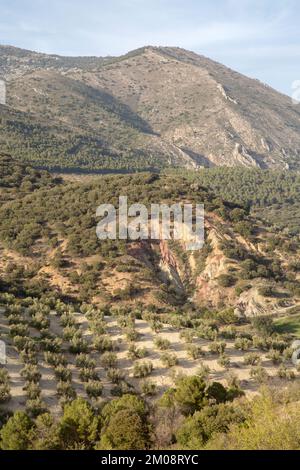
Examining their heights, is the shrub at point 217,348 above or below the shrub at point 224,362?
above

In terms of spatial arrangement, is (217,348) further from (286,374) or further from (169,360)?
(286,374)

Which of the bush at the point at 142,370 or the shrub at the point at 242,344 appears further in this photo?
the shrub at the point at 242,344

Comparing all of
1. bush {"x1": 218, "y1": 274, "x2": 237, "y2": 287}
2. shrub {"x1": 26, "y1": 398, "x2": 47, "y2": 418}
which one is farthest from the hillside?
bush {"x1": 218, "y1": 274, "x2": 237, "y2": 287}

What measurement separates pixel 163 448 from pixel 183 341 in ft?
33.1

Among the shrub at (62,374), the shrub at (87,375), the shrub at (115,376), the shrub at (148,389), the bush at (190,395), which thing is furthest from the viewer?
the shrub at (115,376)

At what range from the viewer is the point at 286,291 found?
4366cm

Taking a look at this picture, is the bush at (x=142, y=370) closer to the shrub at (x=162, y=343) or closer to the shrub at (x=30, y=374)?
the shrub at (x=162, y=343)

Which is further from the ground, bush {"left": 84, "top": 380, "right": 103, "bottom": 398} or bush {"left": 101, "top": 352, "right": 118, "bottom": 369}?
bush {"left": 101, "top": 352, "right": 118, "bottom": 369}

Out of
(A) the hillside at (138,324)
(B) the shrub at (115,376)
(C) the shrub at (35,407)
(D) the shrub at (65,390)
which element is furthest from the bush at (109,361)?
(C) the shrub at (35,407)

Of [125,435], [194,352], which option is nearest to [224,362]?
[194,352]

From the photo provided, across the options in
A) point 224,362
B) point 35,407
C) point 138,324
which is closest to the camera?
point 35,407

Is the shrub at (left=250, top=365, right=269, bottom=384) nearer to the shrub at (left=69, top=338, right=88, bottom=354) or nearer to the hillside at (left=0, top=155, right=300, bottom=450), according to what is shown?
the hillside at (left=0, top=155, right=300, bottom=450)
